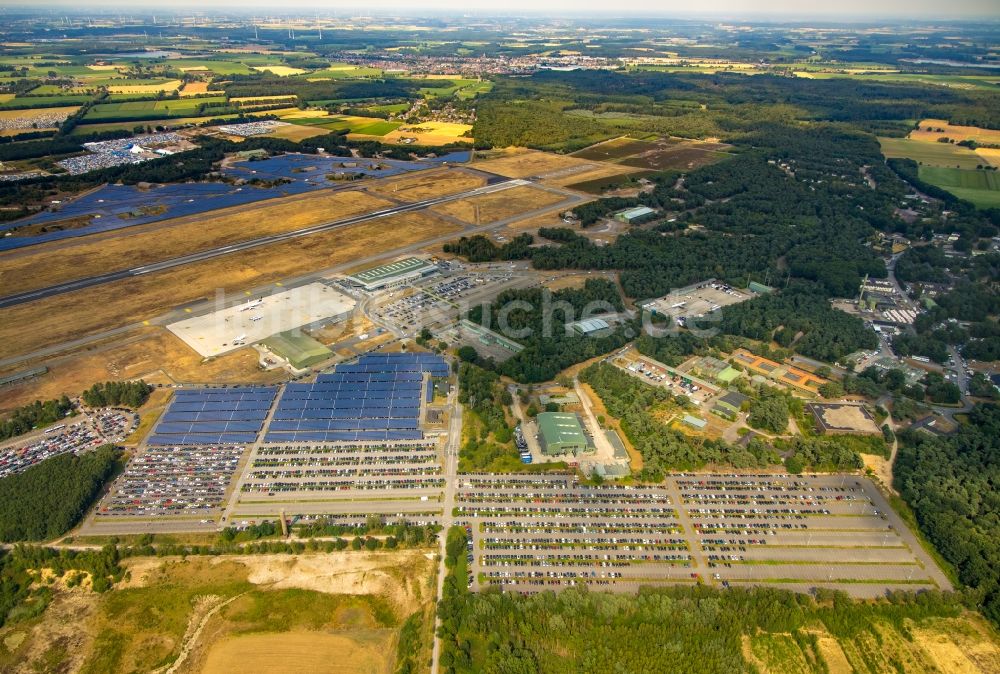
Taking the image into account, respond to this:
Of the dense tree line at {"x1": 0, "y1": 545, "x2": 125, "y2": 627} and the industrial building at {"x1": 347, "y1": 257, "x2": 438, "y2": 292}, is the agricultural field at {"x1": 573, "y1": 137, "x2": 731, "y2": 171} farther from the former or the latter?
the dense tree line at {"x1": 0, "y1": 545, "x2": 125, "y2": 627}

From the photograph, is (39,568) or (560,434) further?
(560,434)

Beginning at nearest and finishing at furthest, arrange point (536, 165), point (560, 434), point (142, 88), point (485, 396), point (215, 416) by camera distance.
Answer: point (560, 434)
point (215, 416)
point (485, 396)
point (536, 165)
point (142, 88)

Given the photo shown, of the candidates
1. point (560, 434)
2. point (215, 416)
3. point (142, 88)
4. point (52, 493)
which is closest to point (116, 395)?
point (215, 416)

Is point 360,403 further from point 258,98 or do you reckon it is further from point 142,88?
point 142,88

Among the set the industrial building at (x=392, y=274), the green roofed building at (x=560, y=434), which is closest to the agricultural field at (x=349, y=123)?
the industrial building at (x=392, y=274)

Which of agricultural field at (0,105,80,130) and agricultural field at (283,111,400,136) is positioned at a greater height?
agricultural field at (0,105,80,130)

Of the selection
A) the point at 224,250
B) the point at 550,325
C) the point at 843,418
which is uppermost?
the point at 550,325

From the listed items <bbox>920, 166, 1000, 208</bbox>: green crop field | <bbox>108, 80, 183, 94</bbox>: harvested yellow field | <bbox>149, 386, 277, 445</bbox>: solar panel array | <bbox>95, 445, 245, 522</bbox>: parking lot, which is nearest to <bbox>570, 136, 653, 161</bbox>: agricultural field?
<bbox>920, 166, 1000, 208</bbox>: green crop field

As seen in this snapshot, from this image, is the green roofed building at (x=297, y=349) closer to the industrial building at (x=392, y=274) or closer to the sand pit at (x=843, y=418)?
the industrial building at (x=392, y=274)
